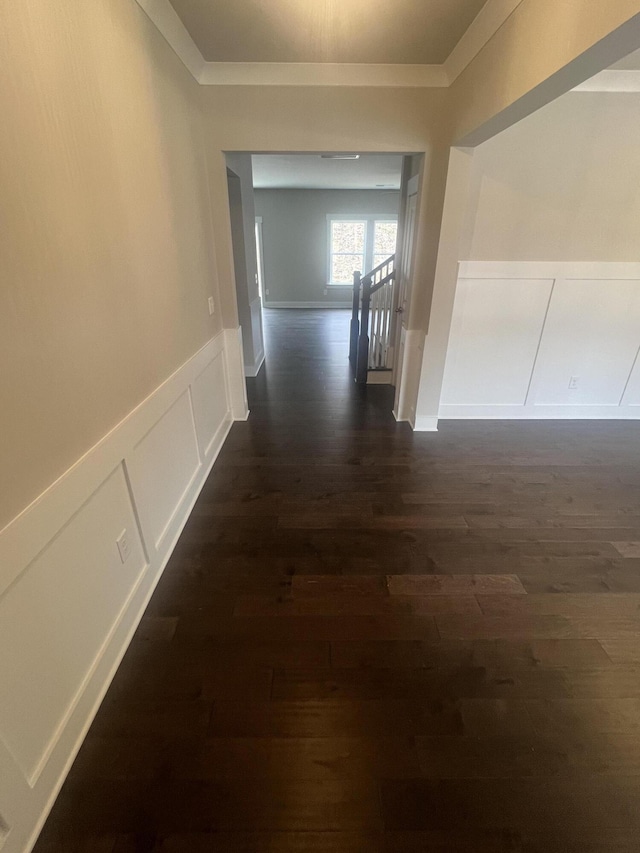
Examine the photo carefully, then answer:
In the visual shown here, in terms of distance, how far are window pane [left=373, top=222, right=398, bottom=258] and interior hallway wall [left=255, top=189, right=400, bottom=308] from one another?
9.8 inches

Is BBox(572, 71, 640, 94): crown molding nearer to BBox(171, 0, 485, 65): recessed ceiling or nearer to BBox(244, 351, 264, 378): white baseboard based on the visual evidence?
BBox(171, 0, 485, 65): recessed ceiling

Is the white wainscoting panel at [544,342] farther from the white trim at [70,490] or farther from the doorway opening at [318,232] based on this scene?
→ the white trim at [70,490]

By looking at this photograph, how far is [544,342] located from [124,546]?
348cm

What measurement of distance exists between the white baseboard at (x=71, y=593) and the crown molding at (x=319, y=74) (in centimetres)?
219

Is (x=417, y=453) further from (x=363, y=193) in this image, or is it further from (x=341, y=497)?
(x=363, y=193)

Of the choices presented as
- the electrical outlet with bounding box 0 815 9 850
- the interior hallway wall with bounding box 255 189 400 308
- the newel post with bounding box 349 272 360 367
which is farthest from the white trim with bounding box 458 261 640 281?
the interior hallway wall with bounding box 255 189 400 308

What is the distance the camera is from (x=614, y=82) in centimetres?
254

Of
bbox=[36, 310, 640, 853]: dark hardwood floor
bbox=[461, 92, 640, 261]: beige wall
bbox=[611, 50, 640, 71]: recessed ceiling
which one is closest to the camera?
bbox=[36, 310, 640, 853]: dark hardwood floor

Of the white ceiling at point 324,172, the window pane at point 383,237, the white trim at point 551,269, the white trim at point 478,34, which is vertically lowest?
the white trim at point 551,269

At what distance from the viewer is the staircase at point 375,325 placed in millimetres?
4102

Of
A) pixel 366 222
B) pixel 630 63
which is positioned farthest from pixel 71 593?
pixel 366 222

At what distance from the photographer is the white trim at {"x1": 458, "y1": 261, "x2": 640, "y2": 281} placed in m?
3.05

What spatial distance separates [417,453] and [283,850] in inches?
91.8

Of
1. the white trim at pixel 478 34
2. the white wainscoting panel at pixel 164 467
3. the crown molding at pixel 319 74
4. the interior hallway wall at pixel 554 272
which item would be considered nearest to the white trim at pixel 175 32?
the crown molding at pixel 319 74
